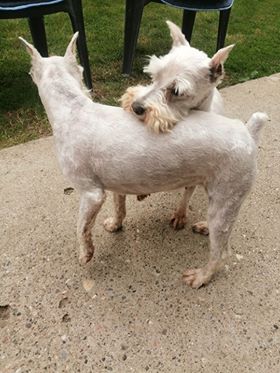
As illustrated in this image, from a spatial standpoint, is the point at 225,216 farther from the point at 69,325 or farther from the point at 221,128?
the point at 69,325

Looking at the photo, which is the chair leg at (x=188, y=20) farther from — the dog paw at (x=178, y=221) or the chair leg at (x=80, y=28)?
the dog paw at (x=178, y=221)

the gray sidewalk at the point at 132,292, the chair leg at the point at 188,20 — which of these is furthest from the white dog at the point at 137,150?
the chair leg at the point at 188,20

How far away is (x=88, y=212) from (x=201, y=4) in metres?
3.62

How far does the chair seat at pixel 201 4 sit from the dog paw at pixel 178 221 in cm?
295

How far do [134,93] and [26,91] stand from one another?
3110mm

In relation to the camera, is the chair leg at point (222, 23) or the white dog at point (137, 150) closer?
the white dog at point (137, 150)

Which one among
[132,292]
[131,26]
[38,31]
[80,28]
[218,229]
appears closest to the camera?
[218,229]

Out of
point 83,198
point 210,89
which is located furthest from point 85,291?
point 210,89

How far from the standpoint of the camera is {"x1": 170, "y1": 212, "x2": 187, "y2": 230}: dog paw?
3.50 m

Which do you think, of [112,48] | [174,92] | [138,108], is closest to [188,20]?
[112,48]

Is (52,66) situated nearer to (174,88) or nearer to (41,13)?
(174,88)

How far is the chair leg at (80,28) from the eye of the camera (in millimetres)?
4840

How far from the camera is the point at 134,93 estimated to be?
101 inches

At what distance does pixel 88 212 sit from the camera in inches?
108
